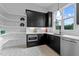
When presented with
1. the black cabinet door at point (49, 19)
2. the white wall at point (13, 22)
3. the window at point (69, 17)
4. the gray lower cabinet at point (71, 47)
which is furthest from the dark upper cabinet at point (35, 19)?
the gray lower cabinet at point (71, 47)

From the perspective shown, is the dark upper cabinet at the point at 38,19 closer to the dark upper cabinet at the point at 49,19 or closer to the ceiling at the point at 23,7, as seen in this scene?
the dark upper cabinet at the point at 49,19

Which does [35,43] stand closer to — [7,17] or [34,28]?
[34,28]

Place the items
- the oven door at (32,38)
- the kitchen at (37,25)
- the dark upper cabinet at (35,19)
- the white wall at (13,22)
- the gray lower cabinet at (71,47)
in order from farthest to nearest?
1. the dark upper cabinet at (35,19)
2. the oven door at (32,38)
3. the white wall at (13,22)
4. the kitchen at (37,25)
5. the gray lower cabinet at (71,47)

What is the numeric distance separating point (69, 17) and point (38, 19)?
1858 millimetres

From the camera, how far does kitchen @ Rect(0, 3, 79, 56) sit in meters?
A: 3.07

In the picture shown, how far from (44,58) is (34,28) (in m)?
3.91

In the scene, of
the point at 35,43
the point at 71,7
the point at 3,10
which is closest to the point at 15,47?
the point at 35,43

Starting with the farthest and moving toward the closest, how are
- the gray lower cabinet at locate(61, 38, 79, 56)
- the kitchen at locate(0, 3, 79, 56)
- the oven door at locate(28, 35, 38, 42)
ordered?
Result: 1. the oven door at locate(28, 35, 38, 42)
2. the kitchen at locate(0, 3, 79, 56)
3. the gray lower cabinet at locate(61, 38, 79, 56)

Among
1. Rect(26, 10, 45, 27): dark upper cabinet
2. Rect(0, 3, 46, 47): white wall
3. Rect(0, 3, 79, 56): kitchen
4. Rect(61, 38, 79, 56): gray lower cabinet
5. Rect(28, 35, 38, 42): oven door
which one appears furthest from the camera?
Rect(26, 10, 45, 27): dark upper cabinet

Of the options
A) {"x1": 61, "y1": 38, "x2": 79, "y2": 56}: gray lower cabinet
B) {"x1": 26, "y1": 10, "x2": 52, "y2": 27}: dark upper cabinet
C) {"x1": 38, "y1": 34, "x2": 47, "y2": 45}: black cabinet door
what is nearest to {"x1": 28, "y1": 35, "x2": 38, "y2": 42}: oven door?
{"x1": 38, "y1": 34, "x2": 47, "y2": 45}: black cabinet door

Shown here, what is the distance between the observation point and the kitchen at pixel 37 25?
3.07 metres

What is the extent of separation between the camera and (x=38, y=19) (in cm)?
477

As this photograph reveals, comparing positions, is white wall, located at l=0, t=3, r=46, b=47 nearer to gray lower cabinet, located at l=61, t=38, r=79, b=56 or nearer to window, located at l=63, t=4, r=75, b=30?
window, located at l=63, t=4, r=75, b=30

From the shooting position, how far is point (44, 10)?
4586 millimetres
